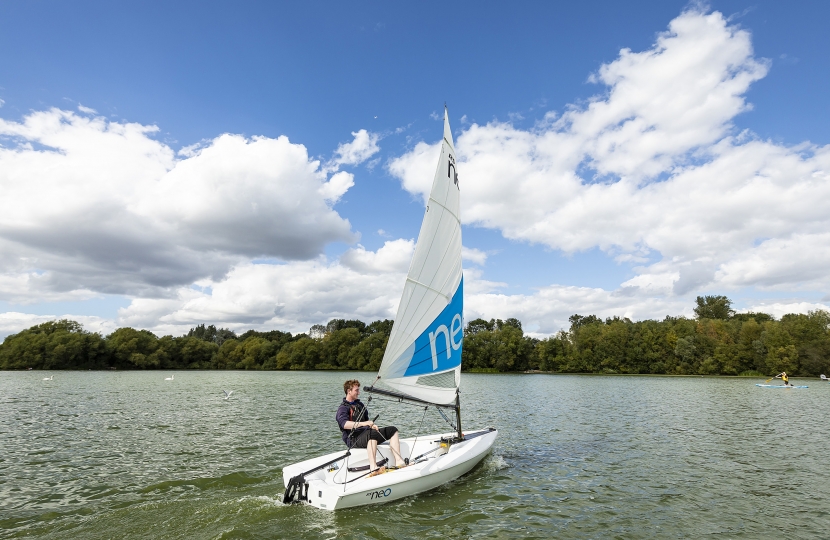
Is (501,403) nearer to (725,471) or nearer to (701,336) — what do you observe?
(725,471)

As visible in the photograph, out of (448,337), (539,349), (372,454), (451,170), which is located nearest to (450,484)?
(372,454)

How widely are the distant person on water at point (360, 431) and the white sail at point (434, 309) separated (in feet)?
2.37

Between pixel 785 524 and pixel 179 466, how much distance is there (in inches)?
492

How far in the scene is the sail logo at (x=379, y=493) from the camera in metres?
8.07

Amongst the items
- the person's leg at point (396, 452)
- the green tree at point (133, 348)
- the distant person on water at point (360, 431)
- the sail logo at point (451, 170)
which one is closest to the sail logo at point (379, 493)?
the distant person on water at point (360, 431)

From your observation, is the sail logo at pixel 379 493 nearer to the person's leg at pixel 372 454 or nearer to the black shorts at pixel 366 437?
the person's leg at pixel 372 454

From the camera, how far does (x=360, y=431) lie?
9266 mm

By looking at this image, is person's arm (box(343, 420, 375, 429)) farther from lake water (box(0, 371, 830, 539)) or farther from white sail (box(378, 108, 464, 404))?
lake water (box(0, 371, 830, 539))

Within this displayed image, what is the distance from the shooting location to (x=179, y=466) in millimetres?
11297

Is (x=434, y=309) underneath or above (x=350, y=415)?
above

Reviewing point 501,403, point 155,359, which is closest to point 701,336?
point 501,403

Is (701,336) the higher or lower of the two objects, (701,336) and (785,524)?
the higher

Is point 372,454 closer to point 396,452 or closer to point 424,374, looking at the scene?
point 396,452

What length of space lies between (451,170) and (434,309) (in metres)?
3.25
